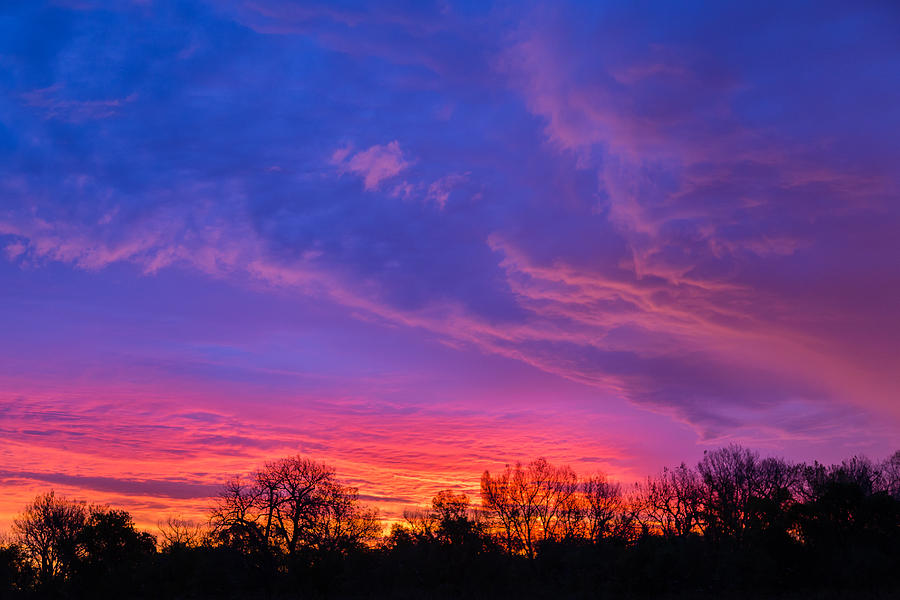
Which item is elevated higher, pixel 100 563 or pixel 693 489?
pixel 693 489

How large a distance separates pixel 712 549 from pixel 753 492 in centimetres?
4696

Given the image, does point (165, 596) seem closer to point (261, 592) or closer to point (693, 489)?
point (261, 592)

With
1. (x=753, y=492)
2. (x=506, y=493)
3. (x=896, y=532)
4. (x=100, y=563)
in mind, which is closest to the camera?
(x=896, y=532)

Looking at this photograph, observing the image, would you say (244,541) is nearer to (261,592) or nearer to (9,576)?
(261,592)

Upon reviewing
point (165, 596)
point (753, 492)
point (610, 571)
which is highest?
point (753, 492)

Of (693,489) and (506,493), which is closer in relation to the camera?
(693,489)

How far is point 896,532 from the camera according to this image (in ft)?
145

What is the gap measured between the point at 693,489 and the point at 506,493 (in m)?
27.3

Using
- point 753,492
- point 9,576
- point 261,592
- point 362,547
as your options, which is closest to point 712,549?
point 362,547

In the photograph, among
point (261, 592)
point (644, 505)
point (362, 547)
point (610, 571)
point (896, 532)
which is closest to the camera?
point (610, 571)

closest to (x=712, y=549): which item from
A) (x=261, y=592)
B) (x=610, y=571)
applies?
(x=610, y=571)

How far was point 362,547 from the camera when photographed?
5338 centimetres

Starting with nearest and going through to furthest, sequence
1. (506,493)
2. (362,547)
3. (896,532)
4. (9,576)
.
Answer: (896,532)
(362,547)
(9,576)
(506,493)

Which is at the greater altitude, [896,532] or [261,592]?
[896,532]
